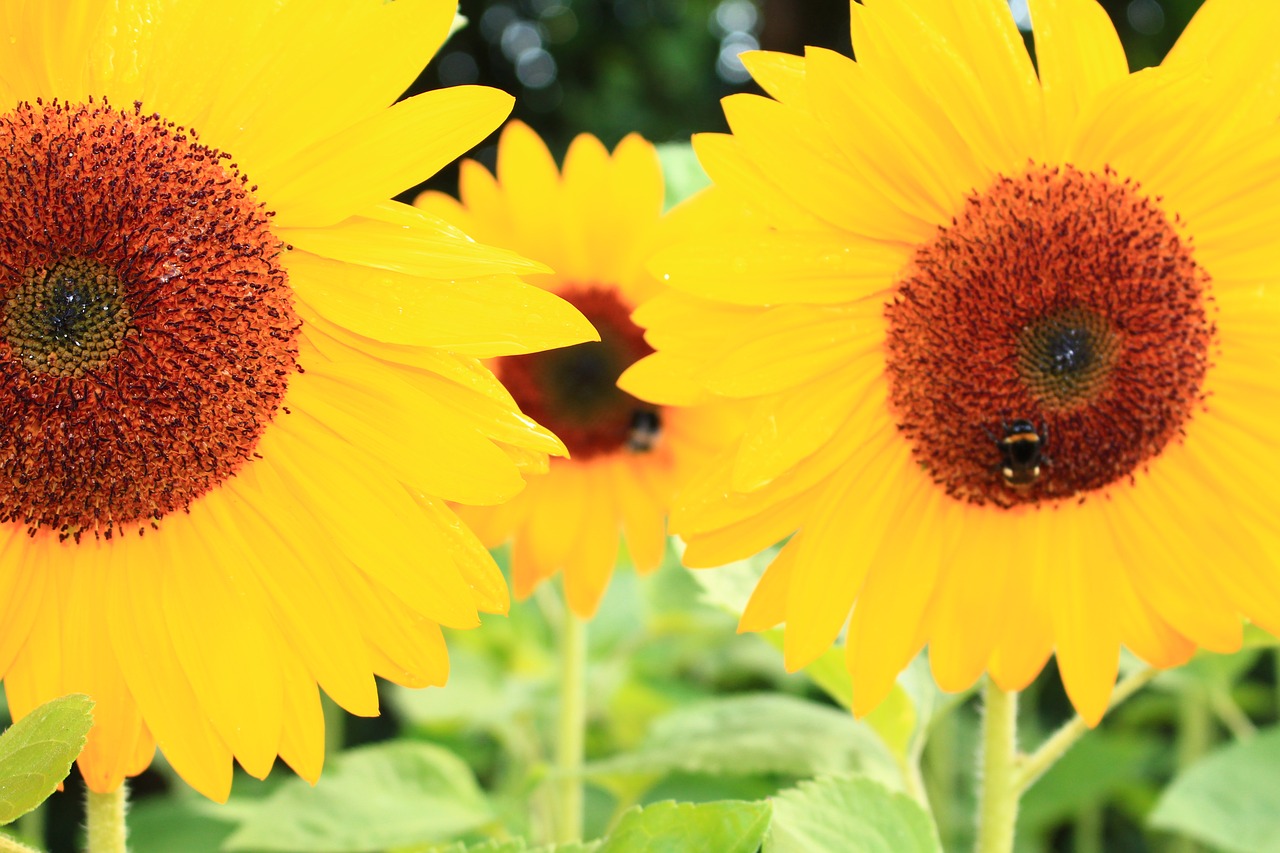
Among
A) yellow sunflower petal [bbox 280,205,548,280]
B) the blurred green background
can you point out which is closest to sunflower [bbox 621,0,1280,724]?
yellow sunflower petal [bbox 280,205,548,280]

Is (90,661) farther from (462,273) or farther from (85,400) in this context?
(462,273)

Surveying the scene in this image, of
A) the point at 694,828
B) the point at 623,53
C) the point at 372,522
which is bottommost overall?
the point at 694,828

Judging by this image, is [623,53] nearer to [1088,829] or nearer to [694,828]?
[1088,829]

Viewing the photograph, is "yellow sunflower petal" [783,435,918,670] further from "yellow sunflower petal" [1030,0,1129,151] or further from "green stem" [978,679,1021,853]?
"yellow sunflower petal" [1030,0,1129,151]

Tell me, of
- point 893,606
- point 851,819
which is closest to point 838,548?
point 893,606

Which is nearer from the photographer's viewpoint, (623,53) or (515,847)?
(515,847)

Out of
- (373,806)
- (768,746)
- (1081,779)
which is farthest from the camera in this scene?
(1081,779)

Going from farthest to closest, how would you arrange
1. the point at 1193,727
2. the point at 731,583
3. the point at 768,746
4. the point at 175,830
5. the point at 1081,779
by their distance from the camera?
1. the point at 1193,727
2. the point at 1081,779
3. the point at 175,830
4. the point at 768,746
5. the point at 731,583

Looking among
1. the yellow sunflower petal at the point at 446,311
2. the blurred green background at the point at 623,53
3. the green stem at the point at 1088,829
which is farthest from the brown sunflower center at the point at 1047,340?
the blurred green background at the point at 623,53
